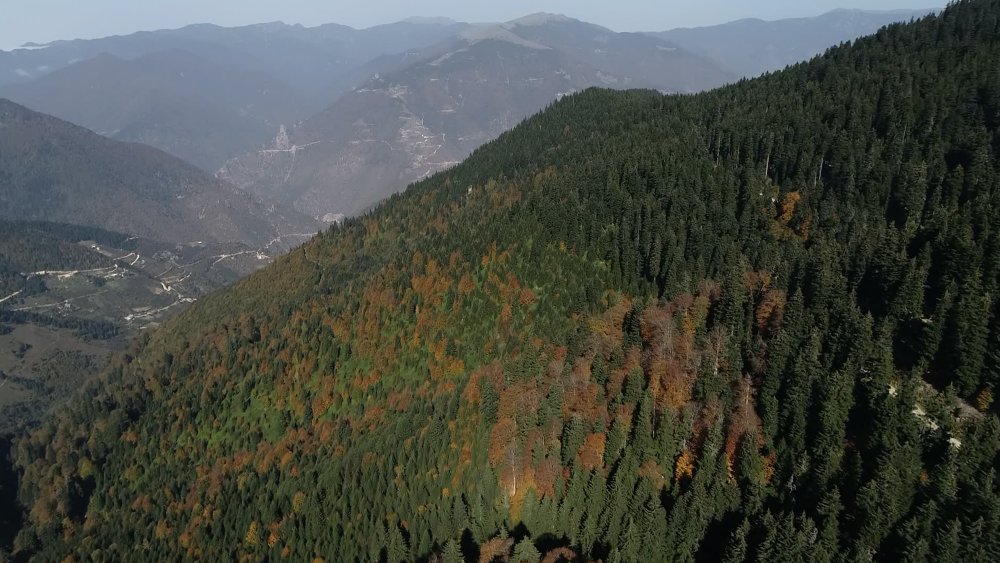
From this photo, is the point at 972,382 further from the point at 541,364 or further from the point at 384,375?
the point at 384,375

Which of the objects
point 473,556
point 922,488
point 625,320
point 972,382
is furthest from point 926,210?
point 473,556

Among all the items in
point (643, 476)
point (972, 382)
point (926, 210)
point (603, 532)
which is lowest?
point (603, 532)

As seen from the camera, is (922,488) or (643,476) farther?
(643,476)

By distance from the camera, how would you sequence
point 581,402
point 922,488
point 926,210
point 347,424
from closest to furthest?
point 922,488, point 581,402, point 926,210, point 347,424

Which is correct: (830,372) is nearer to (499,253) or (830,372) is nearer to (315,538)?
(499,253)

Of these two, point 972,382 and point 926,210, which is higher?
point 926,210

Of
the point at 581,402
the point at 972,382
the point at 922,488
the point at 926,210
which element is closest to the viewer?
the point at 922,488

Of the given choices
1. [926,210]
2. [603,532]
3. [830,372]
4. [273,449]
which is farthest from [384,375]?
[926,210]
